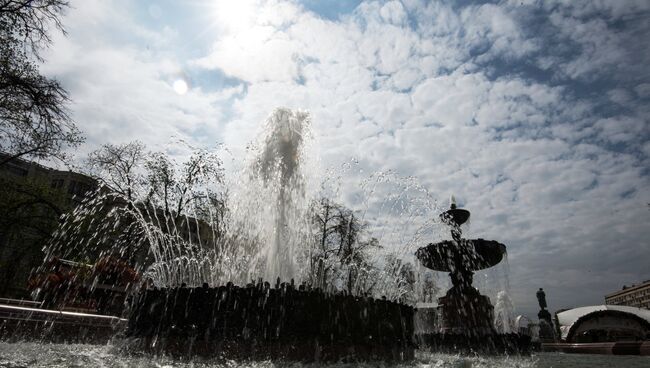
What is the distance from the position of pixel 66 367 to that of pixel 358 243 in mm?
31620

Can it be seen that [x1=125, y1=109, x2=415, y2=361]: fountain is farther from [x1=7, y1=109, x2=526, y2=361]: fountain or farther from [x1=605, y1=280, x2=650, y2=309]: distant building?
[x1=605, y1=280, x2=650, y2=309]: distant building

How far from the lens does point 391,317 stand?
6.17 m

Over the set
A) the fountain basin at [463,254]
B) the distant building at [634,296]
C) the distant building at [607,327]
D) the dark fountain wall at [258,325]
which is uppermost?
the distant building at [634,296]

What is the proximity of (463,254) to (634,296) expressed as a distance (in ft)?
462

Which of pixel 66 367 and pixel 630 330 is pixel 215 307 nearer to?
pixel 66 367

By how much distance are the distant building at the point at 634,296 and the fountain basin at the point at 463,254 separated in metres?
118

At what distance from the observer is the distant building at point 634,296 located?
106 meters

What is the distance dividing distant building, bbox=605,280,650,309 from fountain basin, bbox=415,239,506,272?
117532mm

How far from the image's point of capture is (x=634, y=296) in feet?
372

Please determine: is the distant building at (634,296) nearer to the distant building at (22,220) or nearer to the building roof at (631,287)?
the building roof at (631,287)

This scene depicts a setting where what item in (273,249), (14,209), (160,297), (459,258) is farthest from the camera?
(14,209)

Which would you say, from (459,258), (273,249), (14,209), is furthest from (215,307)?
(14,209)

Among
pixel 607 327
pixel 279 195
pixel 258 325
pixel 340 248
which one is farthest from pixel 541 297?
pixel 258 325

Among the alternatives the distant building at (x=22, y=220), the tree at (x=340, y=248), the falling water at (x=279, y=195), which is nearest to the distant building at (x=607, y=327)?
the tree at (x=340, y=248)
